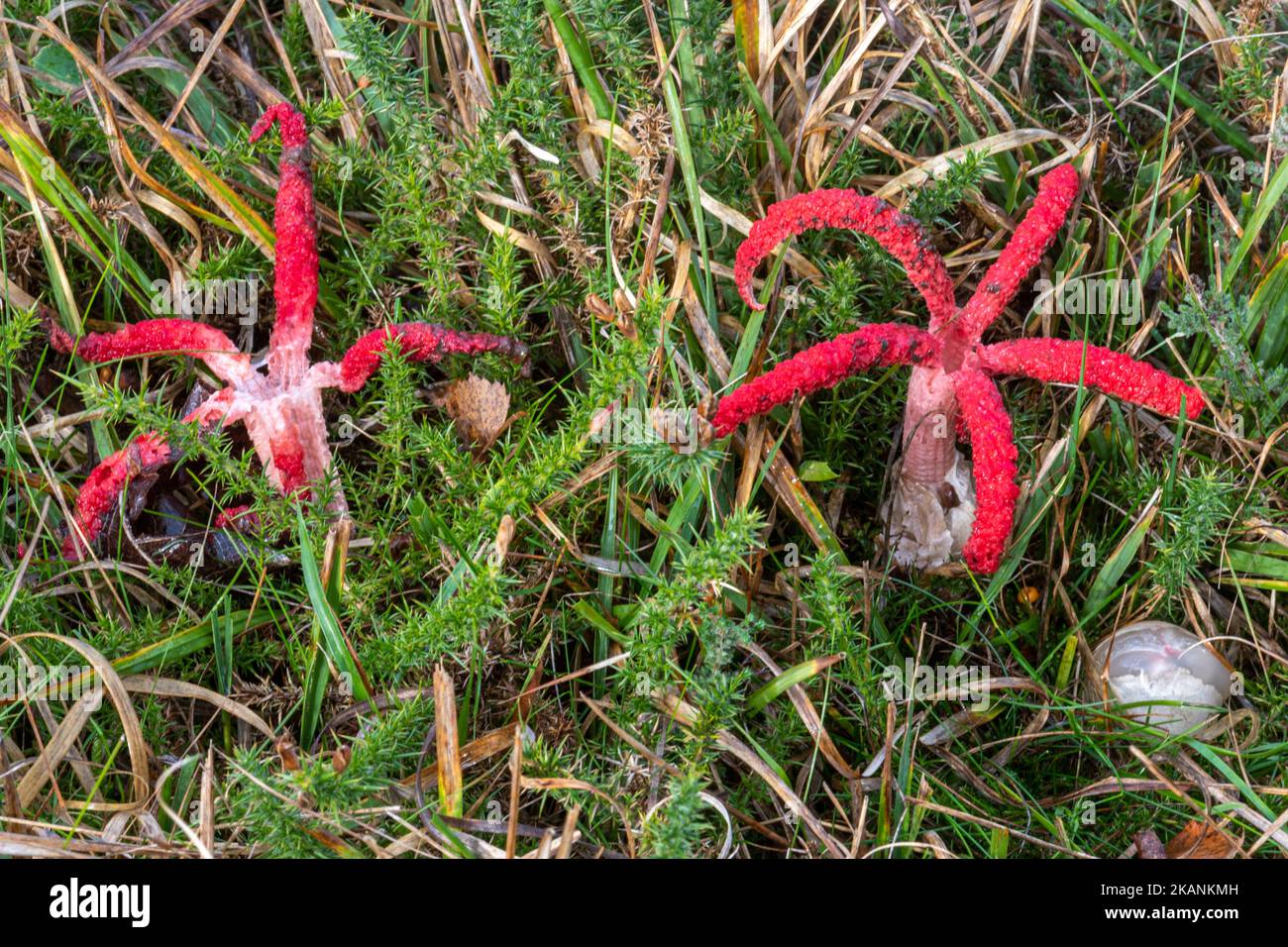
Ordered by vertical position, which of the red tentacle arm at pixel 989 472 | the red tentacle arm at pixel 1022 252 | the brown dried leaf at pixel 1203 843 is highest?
the red tentacle arm at pixel 1022 252

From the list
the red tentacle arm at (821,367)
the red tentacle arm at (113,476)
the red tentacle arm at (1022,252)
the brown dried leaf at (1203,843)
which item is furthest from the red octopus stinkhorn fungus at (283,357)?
the brown dried leaf at (1203,843)

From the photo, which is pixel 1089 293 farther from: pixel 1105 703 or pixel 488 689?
pixel 488 689

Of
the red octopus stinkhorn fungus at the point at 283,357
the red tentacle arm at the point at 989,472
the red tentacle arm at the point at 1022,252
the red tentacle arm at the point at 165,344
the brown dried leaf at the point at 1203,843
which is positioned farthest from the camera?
the red tentacle arm at the point at 165,344

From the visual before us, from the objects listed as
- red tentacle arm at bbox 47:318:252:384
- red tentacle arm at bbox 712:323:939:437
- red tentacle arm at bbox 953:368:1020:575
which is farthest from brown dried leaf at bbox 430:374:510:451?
red tentacle arm at bbox 953:368:1020:575

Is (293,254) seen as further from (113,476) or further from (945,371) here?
(945,371)

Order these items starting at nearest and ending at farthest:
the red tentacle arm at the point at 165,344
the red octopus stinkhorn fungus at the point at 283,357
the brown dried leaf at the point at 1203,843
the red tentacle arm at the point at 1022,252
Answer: the brown dried leaf at the point at 1203,843
the red tentacle arm at the point at 1022,252
the red octopus stinkhorn fungus at the point at 283,357
the red tentacle arm at the point at 165,344

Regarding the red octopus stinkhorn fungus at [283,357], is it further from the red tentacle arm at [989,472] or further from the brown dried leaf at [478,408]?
the red tentacle arm at [989,472]

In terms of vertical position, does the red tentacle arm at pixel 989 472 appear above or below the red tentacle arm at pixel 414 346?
below

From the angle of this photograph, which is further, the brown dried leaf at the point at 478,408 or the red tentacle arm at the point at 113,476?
the brown dried leaf at the point at 478,408
